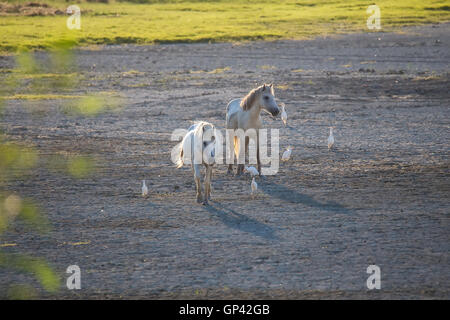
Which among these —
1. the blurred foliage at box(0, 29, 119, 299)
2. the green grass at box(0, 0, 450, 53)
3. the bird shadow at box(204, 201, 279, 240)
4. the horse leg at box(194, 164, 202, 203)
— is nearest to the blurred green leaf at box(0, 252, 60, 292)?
the blurred foliage at box(0, 29, 119, 299)

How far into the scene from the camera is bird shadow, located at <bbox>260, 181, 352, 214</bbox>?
10.7m

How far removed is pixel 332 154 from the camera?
569 inches

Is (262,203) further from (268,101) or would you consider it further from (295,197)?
(268,101)

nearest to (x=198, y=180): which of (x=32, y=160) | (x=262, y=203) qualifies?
(x=262, y=203)

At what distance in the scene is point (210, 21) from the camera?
53.8 metres

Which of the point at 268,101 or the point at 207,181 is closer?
the point at 207,181

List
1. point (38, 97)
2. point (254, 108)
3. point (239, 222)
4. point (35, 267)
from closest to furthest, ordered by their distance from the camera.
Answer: point (35, 267) → point (239, 222) → point (254, 108) → point (38, 97)

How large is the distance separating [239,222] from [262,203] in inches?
42.2

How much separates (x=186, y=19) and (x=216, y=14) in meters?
5.19

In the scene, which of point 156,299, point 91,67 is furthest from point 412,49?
point 156,299

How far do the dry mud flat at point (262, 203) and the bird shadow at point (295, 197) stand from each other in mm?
19

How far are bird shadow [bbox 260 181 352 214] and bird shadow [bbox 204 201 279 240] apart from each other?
A: 1.10m

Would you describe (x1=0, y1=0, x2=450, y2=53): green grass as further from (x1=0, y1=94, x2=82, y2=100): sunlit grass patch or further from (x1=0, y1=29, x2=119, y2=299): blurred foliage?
(x1=0, y1=94, x2=82, y2=100): sunlit grass patch

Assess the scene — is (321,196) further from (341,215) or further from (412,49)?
(412,49)
